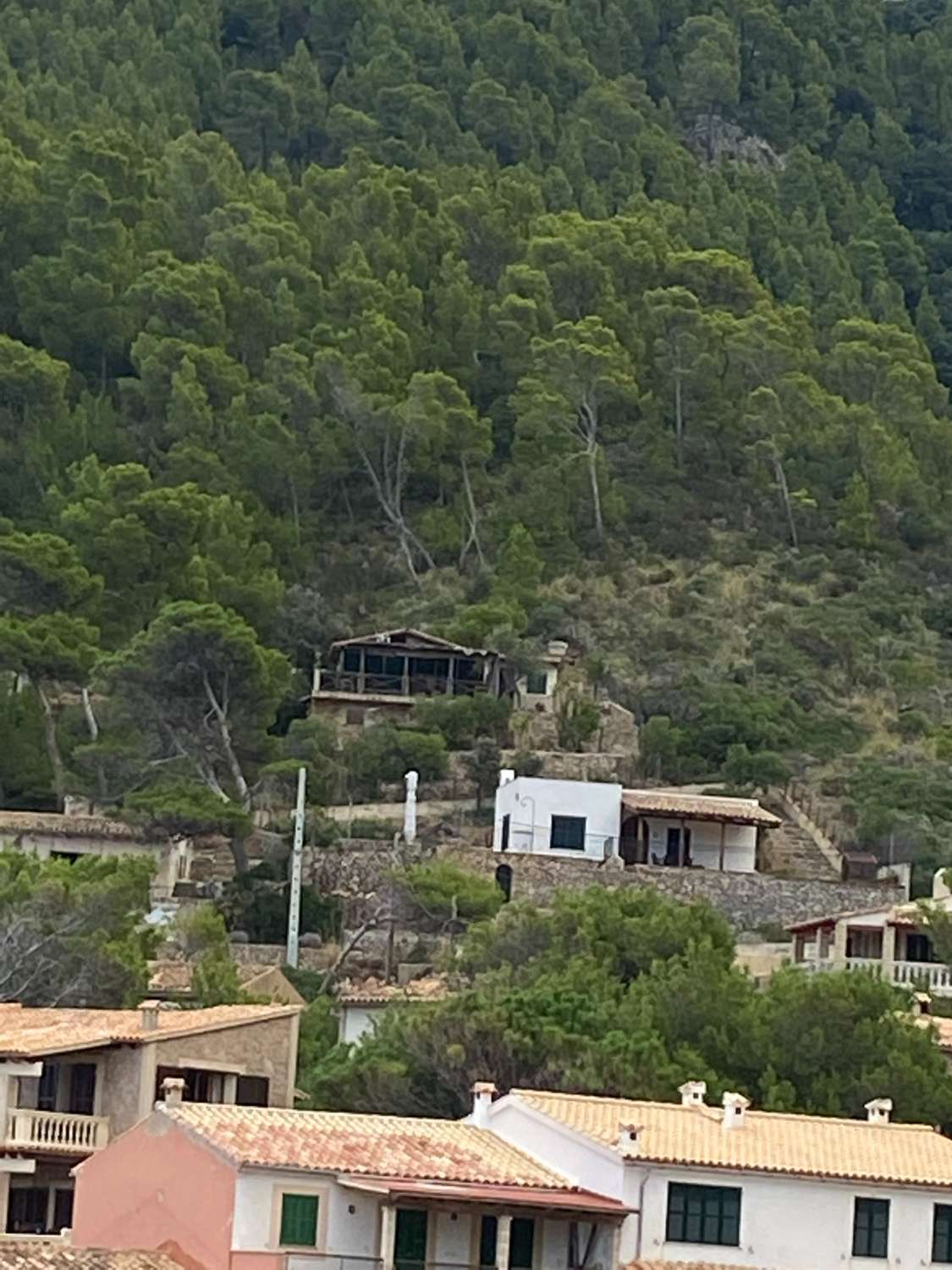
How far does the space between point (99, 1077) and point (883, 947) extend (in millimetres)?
20724

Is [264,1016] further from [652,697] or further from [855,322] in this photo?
[855,322]

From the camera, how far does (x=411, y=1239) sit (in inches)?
1266

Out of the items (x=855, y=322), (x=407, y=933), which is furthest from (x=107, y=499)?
(x=855, y=322)

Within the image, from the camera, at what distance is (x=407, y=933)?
202ft

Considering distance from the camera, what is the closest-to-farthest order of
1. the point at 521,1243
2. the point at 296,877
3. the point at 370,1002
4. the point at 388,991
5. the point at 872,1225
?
the point at 521,1243
the point at 872,1225
the point at 370,1002
the point at 388,991
the point at 296,877

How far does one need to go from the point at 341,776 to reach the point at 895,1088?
33.6 m

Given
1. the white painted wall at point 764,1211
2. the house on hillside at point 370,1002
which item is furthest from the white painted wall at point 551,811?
the white painted wall at point 764,1211

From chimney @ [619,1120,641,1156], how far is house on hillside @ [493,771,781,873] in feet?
113

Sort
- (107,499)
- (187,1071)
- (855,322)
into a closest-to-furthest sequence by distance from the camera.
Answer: (187,1071) → (107,499) → (855,322)

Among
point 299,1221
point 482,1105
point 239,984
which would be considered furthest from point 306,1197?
point 239,984

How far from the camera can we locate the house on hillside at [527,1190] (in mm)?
31812

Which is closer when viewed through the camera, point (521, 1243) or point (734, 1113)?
point (521, 1243)

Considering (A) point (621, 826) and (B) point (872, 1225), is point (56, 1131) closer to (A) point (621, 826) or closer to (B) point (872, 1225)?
(B) point (872, 1225)

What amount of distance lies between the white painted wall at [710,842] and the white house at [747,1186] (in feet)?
113
